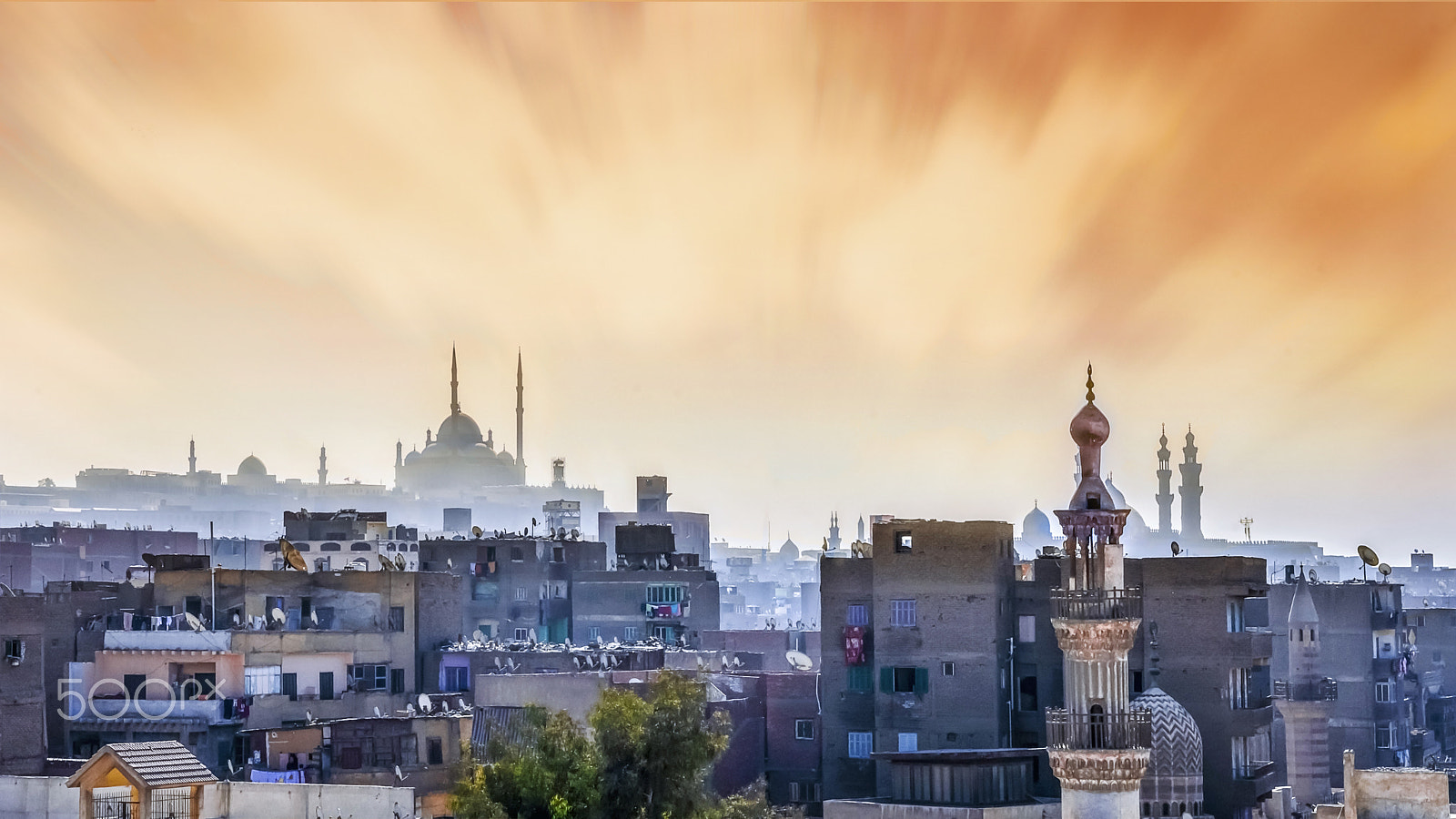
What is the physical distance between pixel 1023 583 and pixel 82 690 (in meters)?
22.4

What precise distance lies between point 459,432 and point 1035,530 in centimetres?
5057

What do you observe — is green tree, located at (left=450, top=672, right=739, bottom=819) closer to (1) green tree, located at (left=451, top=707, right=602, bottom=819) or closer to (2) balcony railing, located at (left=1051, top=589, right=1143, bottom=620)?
(1) green tree, located at (left=451, top=707, right=602, bottom=819)

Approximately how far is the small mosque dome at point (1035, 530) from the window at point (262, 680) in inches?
4672

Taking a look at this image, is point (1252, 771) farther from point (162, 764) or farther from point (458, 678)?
point (162, 764)

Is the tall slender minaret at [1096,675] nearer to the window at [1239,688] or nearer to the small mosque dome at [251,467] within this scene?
the window at [1239,688]

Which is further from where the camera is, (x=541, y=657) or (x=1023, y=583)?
(x=541, y=657)

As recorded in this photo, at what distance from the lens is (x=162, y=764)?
2742 cm

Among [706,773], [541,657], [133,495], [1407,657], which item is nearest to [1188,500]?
[133,495]

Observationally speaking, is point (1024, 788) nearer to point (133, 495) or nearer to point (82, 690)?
point (82, 690)

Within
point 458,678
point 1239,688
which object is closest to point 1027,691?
point 1239,688

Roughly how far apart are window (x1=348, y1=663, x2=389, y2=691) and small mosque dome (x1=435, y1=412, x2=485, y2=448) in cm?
12446

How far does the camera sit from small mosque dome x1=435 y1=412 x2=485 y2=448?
569 feet

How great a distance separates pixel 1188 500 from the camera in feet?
551

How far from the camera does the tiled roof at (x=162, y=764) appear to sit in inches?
1058
